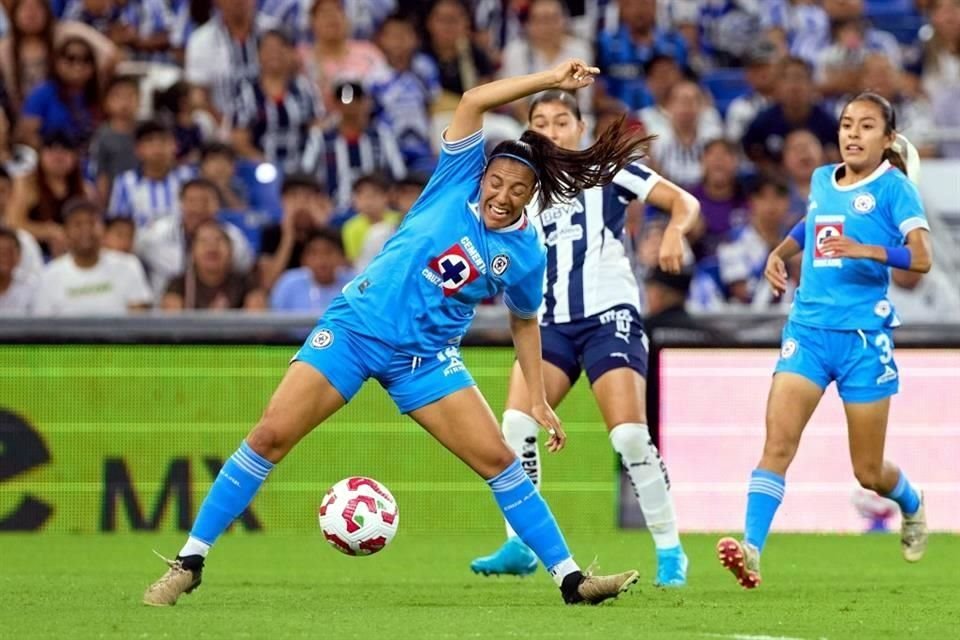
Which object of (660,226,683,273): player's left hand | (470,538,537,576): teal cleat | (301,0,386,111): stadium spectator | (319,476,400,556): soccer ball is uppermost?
(301,0,386,111): stadium spectator

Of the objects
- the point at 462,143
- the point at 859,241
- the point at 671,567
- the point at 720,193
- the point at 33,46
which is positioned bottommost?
the point at 671,567

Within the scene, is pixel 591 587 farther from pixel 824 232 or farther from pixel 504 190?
pixel 824 232

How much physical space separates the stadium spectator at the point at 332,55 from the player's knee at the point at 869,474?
347 inches

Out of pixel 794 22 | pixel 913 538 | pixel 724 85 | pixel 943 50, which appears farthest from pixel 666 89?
pixel 913 538

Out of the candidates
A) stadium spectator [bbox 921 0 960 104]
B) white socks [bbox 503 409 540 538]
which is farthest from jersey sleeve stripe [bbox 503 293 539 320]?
stadium spectator [bbox 921 0 960 104]

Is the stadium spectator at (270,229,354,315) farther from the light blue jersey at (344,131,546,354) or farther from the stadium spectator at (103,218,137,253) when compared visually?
the light blue jersey at (344,131,546,354)

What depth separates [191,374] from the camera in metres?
12.6

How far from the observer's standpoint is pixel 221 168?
15.5m

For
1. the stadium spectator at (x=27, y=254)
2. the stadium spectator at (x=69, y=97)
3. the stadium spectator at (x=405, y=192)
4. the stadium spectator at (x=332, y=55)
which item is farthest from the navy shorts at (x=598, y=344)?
the stadium spectator at (x=69, y=97)

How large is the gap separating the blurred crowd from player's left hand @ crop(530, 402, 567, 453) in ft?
17.7

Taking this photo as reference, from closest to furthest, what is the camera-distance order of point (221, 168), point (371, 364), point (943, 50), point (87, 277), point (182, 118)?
1. point (371, 364)
2. point (87, 277)
3. point (221, 168)
4. point (182, 118)
5. point (943, 50)

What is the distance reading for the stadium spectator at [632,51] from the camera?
57.8 ft

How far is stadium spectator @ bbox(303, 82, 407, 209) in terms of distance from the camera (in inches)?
637

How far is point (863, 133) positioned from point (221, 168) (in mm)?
7833
